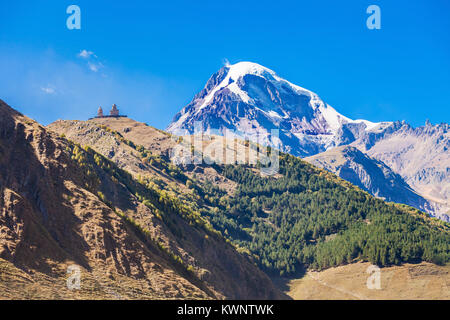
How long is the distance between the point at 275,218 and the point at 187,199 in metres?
39.1

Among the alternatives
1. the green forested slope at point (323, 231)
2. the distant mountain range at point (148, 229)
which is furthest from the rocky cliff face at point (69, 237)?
the green forested slope at point (323, 231)

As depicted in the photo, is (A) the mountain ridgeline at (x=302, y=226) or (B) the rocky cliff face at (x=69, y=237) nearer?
(B) the rocky cliff face at (x=69, y=237)

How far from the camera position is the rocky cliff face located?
2084 inches

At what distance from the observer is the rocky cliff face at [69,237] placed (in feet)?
174

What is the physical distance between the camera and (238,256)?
109 m

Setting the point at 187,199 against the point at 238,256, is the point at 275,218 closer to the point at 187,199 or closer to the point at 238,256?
the point at 187,199

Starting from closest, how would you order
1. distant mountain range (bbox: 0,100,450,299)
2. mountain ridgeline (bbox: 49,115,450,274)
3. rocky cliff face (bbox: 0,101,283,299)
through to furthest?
1. rocky cliff face (bbox: 0,101,283,299)
2. distant mountain range (bbox: 0,100,450,299)
3. mountain ridgeline (bbox: 49,115,450,274)

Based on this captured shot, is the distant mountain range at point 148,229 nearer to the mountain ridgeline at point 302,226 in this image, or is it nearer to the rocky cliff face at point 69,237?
the rocky cliff face at point 69,237

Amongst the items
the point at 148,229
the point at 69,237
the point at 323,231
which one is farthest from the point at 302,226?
the point at 69,237

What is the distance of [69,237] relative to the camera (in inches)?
2457

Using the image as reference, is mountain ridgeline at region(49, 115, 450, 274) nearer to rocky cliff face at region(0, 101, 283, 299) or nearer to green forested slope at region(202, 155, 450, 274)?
green forested slope at region(202, 155, 450, 274)

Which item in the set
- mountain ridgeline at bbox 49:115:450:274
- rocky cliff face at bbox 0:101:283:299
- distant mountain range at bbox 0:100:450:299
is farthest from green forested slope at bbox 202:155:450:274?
rocky cliff face at bbox 0:101:283:299

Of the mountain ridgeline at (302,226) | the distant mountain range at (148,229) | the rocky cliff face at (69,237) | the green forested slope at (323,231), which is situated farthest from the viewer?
the mountain ridgeline at (302,226)
